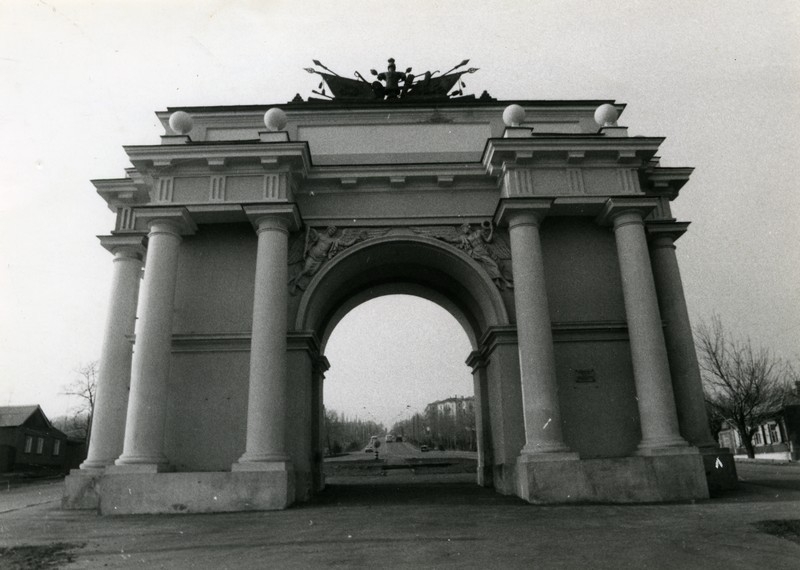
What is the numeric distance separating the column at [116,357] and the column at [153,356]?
2.22m

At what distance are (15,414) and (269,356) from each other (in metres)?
50.0

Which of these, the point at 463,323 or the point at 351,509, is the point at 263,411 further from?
the point at 463,323

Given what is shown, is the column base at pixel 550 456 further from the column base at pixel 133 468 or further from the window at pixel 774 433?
the window at pixel 774 433

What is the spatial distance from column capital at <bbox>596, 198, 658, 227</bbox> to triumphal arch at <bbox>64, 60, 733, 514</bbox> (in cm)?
5

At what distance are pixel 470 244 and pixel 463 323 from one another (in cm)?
487

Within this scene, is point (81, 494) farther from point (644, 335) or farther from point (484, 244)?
point (644, 335)

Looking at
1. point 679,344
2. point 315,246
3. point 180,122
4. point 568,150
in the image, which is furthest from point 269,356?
point 679,344

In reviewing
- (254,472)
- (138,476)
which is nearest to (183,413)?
(138,476)

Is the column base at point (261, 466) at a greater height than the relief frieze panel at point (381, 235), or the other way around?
the relief frieze panel at point (381, 235)

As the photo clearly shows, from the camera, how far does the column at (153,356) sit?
→ 13.3 m

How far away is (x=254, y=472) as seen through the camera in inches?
503

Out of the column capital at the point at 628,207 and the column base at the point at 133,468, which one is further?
the column capital at the point at 628,207

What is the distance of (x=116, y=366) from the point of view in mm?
16391

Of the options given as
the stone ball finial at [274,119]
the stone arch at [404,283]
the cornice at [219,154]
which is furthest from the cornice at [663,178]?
the stone ball finial at [274,119]
